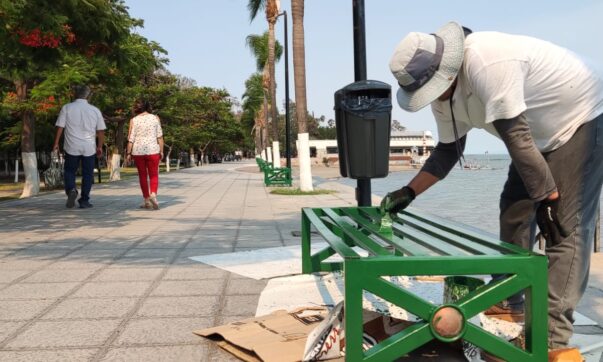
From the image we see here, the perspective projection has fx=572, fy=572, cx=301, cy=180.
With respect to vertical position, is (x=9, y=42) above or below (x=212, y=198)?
above

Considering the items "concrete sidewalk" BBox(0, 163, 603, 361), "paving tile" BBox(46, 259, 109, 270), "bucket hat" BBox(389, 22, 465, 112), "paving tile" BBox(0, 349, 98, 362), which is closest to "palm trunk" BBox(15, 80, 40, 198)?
"concrete sidewalk" BBox(0, 163, 603, 361)

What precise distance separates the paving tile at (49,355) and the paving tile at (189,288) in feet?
3.70

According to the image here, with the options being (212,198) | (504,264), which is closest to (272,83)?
(212,198)

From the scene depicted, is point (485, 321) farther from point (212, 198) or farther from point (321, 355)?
point (212, 198)

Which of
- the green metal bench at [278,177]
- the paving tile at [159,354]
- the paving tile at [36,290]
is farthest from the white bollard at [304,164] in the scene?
the paving tile at [159,354]

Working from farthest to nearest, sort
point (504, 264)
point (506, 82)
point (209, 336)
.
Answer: point (209, 336) < point (506, 82) < point (504, 264)

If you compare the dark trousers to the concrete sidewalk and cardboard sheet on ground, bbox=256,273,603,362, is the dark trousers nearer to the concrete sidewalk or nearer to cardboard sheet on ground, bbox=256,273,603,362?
the concrete sidewalk

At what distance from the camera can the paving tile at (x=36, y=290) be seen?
150 inches

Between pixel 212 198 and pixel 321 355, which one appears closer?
pixel 321 355

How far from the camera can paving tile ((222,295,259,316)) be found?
3.41 metres

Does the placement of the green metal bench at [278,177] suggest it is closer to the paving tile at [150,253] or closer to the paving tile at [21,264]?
the paving tile at [150,253]

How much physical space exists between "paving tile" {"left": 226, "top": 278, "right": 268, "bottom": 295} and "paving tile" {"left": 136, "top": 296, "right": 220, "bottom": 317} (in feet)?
0.71

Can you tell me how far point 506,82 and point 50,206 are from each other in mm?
9742

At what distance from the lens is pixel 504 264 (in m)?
1.92
